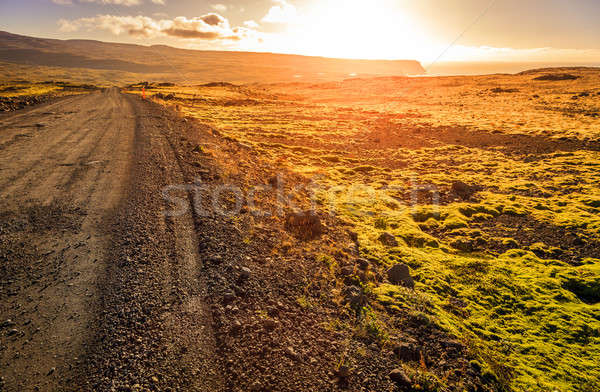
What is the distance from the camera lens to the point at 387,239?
10445 millimetres

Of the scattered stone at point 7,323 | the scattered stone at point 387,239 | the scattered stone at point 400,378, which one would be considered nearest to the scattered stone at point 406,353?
the scattered stone at point 400,378

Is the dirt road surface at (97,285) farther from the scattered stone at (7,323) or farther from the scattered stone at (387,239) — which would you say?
the scattered stone at (387,239)

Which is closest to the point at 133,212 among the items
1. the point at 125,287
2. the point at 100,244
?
the point at 100,244

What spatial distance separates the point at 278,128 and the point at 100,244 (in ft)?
90.5

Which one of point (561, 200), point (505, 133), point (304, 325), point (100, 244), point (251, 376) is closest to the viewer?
point (251, 376)

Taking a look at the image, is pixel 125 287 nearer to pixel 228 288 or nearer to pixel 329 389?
pixel 228 288

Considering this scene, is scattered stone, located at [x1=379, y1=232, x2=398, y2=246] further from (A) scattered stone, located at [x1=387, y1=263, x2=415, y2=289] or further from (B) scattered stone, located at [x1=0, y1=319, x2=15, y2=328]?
(B) scattered stone, located at [x1=0, y1=319, x2=15, y2=328]

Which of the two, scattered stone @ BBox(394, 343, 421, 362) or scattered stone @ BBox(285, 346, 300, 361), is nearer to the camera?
scattered stone @ BBox(285, 346, 300, 361)

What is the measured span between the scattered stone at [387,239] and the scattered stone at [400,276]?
6.59ft

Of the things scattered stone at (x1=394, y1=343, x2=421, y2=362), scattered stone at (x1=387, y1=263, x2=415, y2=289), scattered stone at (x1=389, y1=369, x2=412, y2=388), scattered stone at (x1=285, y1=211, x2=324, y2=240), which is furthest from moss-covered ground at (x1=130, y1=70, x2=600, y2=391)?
scattered stone at (x1=285, y1=211, x2=324, y2=240)

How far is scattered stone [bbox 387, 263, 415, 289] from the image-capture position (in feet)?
26.1

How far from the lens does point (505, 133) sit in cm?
2945

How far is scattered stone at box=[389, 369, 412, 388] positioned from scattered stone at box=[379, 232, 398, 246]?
5.83m

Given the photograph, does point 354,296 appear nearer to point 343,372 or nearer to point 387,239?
point 343,372
